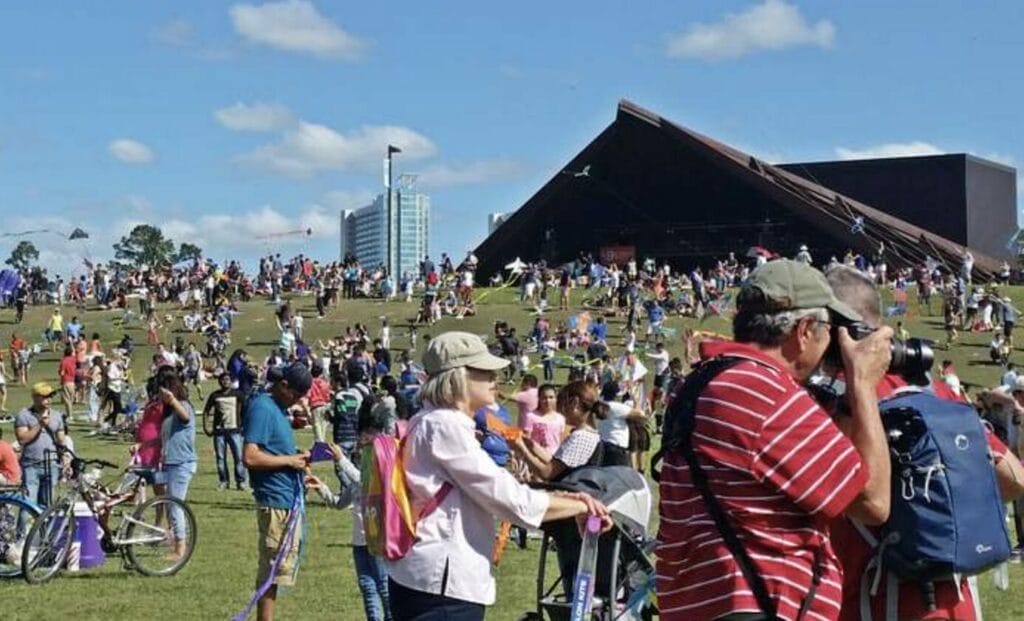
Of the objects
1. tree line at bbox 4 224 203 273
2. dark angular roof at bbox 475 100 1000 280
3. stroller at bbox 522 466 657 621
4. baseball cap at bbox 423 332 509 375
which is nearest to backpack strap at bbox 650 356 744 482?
baseball cap at bbox 423 332 509 375

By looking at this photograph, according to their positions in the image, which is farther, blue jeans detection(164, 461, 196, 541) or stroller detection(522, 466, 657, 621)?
blue jeans detection(164, 461, 196, 541)

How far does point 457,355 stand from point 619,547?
2.10m

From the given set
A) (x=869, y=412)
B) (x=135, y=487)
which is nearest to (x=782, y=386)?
(x=869, y=412)

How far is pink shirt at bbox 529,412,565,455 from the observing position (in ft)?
43.3

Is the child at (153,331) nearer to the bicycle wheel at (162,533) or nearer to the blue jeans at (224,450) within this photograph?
the blue jeans at (224,450)

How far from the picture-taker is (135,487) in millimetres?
13531

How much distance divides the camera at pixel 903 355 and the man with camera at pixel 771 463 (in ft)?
0.08

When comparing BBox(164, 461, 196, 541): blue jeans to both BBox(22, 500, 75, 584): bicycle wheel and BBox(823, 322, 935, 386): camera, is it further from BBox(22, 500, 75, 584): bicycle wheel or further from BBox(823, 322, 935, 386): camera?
BBox(823, 322, 935, 386): camera

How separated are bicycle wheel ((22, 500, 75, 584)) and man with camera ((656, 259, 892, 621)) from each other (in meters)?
9.36

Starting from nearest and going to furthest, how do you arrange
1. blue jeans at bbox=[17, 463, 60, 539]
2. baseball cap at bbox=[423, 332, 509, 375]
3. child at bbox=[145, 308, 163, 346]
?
baseball cap at bbox=[423, 332, 509, 375] < blue jeans at bbox=[17, 463, 60, 539] < child at bbox=[145, 308, 163, 346]

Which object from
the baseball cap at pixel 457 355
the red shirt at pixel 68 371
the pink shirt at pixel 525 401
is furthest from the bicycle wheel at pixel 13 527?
the red shirt at pixel 68 371

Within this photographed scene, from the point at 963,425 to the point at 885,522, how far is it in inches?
12.8

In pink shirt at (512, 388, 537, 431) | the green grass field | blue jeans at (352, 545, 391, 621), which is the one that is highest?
pink shirt at (512, 388, 537, 431)

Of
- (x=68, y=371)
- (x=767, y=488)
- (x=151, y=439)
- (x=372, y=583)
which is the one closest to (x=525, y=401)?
(x=151, y=439)
